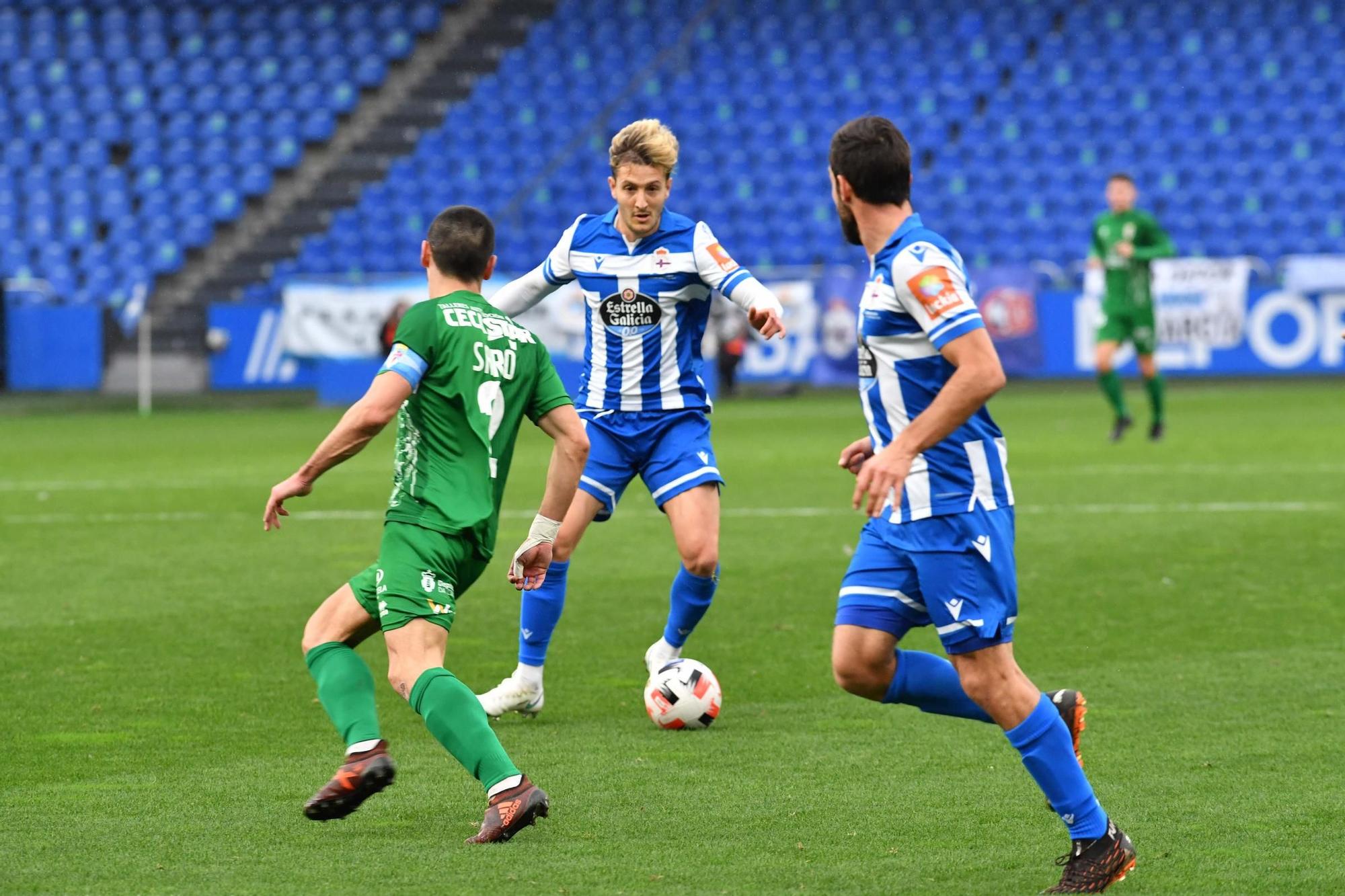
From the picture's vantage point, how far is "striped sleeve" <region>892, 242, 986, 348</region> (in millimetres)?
3916

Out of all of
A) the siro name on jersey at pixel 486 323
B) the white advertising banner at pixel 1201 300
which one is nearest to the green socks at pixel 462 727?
the siro name on jersey at pixel 486 323

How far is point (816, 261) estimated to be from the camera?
88.3 feet

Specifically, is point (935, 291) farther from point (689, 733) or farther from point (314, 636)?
point (689, 733)

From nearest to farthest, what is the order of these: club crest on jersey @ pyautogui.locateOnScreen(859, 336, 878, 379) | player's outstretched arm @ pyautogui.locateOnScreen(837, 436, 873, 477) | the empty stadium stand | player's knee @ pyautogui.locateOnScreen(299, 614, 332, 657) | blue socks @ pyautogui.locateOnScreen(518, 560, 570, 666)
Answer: club crest on jersey @ pyautogui.locateOnScreen(859, 336, 878, 379) < player's outstretched arm @ pyautogui.locateOnScreen(837, 436, 873, 477) < player's knee @ pyautogui.locateOnScreen(299, 614, 332, 657) < blue socks @ pyautogui.locateOnScreen(518, 560, 570, 666) < the empty stadium stand

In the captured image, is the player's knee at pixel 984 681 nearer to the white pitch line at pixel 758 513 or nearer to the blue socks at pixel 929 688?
the blue socks at pixel 929 688

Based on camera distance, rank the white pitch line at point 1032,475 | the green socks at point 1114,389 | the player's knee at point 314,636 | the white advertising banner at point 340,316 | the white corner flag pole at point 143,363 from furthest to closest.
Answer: the white corner flag pole at point 143,363 → the white advertising banner at point 340,316 → the green socks at point 1114,389 → the white pitch line at point 1032,475 → the player's knee at point 314,636

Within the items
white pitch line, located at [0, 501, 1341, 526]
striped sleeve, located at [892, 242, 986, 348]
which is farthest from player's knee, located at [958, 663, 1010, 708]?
white pitch line, located at [0, 501, 1341, 526]

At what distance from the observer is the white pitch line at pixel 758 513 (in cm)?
1143

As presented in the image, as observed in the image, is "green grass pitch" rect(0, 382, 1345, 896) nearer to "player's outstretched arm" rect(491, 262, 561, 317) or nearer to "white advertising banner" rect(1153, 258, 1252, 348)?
"player's outstretched arm" rect(491, 262, 561, 317)

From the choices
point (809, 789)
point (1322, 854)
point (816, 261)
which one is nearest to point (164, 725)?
point (809, 789)

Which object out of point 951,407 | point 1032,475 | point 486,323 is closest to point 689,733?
point 486,323

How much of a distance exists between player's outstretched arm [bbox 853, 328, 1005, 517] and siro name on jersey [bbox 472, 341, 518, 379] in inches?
46.3

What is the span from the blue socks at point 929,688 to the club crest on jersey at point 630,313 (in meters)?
2.18

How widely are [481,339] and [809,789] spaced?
4.93ft
